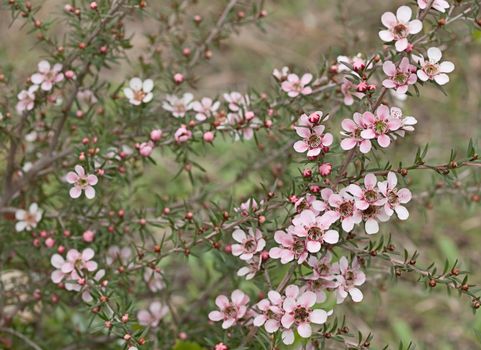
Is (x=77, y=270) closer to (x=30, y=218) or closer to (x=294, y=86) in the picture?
(x=30, y=218)

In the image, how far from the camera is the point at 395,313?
15.6ft

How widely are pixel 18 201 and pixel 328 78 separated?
1479 mm

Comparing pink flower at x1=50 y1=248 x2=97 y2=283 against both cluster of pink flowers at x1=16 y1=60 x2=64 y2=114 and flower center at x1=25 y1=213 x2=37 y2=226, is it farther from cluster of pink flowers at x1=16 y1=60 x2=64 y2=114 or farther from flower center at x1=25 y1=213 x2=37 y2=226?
cluster of pink flowers at x1=16 y1=60 x2=64 y2=114

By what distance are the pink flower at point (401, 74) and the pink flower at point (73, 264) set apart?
50.6 inches

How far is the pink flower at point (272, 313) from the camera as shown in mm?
2309

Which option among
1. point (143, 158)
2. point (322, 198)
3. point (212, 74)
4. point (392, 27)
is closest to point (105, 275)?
→ point (143, 158)

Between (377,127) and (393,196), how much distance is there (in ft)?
0.74

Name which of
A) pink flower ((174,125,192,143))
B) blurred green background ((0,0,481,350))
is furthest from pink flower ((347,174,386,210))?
blurred green background ((0,0,481,350))

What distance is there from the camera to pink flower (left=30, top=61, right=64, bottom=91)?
114 inches

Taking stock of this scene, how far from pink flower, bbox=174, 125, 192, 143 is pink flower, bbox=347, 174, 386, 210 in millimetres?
827

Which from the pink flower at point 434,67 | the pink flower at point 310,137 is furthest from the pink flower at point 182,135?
the pink flower at point 434,67

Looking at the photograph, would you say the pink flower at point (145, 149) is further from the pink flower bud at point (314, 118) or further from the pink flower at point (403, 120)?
the pink flower at point (403, 120)

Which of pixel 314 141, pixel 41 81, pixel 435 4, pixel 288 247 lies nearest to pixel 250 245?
pixel 288 247

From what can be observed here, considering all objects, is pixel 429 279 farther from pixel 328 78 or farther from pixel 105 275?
pixel 105 275
